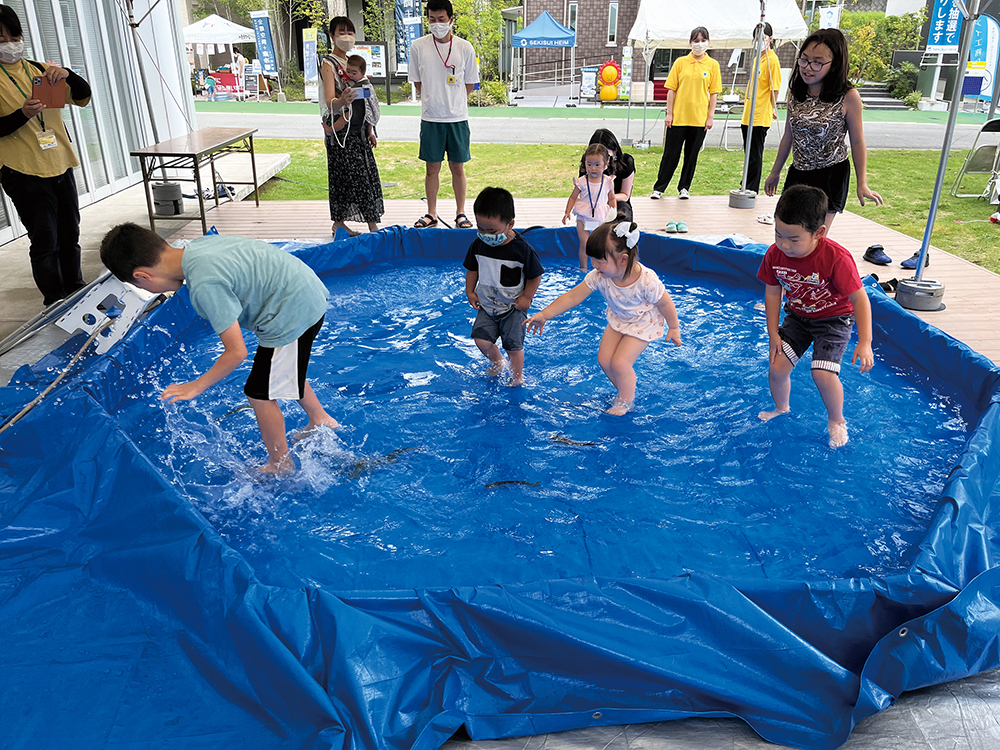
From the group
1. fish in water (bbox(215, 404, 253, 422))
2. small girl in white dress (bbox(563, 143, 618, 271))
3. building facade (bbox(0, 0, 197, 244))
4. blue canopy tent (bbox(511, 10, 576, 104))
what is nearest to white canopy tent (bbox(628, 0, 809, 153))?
building facade (bbox(0, 0, 197, 244))

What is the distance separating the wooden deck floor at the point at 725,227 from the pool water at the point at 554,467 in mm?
1264

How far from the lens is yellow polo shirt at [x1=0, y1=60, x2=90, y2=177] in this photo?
4664 mm

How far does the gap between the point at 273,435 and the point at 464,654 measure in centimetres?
144

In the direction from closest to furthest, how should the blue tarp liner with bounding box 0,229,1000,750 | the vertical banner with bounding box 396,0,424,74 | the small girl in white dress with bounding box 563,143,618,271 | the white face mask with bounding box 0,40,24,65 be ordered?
the blue tarp liner with bounding box 0,229,1000,750, the white face mask with bounding box 0,40,24,65, the small girl in white dress with bounding box 563,143,618,271, the vertical banner with bounding box 396,0,424,74

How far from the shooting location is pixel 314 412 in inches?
141

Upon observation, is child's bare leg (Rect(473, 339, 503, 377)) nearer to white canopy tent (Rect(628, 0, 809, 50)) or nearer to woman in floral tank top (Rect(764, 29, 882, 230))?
woman in floral tank top (Rect(764, 29, 882, 230))

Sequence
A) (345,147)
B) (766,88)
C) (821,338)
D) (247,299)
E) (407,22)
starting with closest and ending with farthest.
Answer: (247,299) → (821,338) → (345,147) → (766,88) → (407,22)

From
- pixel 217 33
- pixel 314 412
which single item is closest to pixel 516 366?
pixel 314 412

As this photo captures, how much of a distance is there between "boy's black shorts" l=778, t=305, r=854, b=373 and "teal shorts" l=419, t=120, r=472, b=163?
14.0 ft

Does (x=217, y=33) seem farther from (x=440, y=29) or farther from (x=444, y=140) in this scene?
(x=440, y=29)

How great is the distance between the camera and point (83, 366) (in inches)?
163

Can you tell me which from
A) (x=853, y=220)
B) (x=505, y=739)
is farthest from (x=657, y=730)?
(x=853, y=220)

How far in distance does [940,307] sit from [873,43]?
23.0 metres

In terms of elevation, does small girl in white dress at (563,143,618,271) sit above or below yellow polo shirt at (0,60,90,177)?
below
